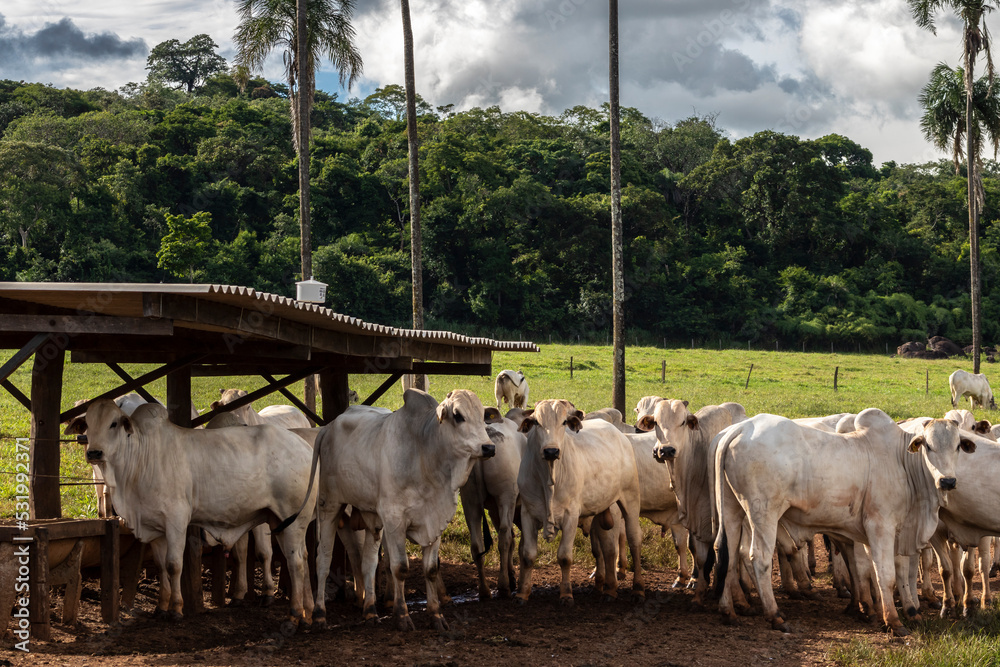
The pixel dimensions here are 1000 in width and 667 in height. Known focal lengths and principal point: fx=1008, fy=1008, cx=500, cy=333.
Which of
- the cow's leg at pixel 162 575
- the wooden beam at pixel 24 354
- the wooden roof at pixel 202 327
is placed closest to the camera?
the wooden roof at pixel 202 327

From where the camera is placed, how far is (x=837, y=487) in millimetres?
9406

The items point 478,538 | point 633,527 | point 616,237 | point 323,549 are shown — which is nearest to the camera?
point 323,549

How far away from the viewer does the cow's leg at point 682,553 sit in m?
12.0

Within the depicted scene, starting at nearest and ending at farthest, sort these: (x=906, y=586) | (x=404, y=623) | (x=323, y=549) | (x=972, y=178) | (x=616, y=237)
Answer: (x=404, y=623) → (x=323, y=549) → (x=906, y=586) → (x=616, y=237) → (x=972, y=178)

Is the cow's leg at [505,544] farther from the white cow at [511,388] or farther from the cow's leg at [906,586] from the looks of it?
the white cow at [511,388]

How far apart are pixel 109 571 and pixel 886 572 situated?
6.97 m

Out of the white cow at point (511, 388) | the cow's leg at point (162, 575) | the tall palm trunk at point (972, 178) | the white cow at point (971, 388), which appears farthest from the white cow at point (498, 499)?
the tall palm trunk at point (972, 178)

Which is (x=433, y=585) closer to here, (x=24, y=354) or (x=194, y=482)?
(x=194, y=482)

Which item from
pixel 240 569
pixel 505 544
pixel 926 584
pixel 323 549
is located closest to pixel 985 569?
pixel 926 584

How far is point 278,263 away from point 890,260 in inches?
1396

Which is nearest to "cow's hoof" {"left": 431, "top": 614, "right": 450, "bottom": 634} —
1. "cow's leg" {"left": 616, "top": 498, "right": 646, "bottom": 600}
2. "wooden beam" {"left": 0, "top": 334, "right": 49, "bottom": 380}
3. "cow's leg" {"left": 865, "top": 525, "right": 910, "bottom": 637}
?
"cow's leg" {"left": 616, "top": 498, "right": 646, "bottom": 600}

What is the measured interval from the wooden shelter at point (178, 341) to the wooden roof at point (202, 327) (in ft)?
0.03

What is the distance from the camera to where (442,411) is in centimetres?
895

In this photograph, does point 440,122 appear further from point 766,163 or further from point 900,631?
point 900,631
